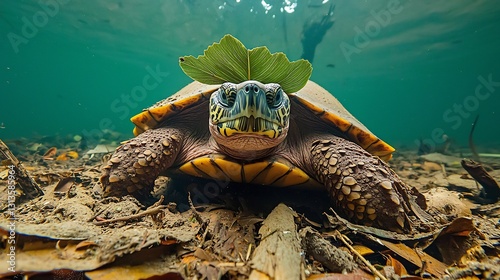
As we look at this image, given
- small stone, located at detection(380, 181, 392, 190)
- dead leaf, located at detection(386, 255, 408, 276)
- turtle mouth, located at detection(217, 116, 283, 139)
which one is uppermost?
turtle mouth, located at detection(217, 116, 283, 139)

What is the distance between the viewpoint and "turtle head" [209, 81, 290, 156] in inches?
69.9

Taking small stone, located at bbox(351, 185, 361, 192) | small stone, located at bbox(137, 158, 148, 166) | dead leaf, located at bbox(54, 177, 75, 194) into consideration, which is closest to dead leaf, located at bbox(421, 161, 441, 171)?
small stone, located at bbox(351, 185, 361, 192)

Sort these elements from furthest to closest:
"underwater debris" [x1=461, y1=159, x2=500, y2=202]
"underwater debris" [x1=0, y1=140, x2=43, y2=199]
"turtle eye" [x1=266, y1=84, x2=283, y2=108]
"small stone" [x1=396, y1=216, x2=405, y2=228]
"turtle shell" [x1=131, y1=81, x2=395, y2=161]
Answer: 1. "underwater debris" [x1=461, y1=159, x2=500, y2=202]
2. "turtle shell" [x1=131, y1=81, x2=395, y2=161]
3. "underwater debris" [x1=0, y1=140, x2=43, y2=199]
4. "turtle eye" [x1=266, y1=84, x2=283, y2=108]
5. "small stone" [x1=396, y1=216, x2=405, y2=228]

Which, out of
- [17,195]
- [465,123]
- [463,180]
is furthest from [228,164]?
[465,123]

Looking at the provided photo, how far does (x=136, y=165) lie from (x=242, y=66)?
1.30m

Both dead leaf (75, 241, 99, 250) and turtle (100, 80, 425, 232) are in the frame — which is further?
turtle (100, 80, 425, 232)

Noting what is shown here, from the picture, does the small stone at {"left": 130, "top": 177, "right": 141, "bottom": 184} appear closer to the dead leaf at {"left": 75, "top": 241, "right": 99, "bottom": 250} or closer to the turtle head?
the turtle head

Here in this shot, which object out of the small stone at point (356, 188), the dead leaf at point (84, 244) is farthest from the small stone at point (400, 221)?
the dead leaf at point (84, 244)

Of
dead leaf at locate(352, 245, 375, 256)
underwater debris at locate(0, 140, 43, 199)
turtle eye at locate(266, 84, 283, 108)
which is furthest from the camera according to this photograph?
underwater debris at locate(0, 140, 43, 199)

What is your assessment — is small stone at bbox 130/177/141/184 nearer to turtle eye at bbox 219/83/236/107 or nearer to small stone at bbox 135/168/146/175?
small stone at bbox 135/168/146/175

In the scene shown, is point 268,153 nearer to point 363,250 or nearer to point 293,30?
point 363,250

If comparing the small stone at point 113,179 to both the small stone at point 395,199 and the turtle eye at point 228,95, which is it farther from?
the small stone at point 395,199

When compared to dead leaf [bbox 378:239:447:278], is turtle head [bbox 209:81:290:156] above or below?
above

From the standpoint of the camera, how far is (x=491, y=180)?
8.82 feet
